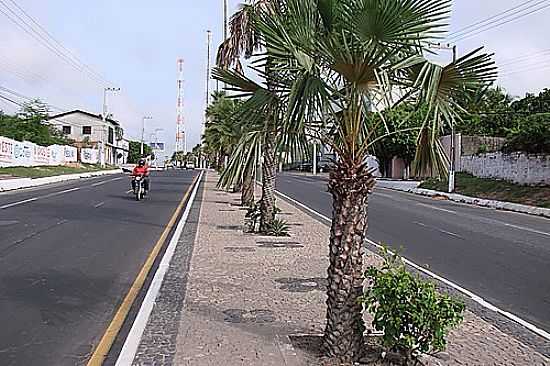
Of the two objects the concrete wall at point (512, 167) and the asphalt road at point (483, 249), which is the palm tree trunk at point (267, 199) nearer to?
the asphalt road at point (483, 249)

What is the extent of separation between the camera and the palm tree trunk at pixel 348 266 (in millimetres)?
6406

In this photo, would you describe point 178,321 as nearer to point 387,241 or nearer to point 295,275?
point 295,275

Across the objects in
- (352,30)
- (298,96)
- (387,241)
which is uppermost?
(352,30)

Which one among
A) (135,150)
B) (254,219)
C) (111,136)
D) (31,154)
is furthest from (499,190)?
(135,150)

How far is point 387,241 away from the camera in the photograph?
1703cm

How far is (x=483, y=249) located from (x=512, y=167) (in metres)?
24.7

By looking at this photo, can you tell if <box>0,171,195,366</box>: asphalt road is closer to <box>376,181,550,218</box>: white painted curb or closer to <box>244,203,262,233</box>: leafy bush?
<box>244,203,262,233</box>: leafy bush

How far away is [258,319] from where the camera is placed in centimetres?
817

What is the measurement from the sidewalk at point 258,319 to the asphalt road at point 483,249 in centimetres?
140

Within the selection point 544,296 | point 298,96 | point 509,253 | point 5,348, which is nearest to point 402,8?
point 298,96

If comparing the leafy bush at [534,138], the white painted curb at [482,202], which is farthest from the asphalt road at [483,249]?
the leafy bush at [534,138]

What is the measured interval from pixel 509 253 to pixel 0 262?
10.2m

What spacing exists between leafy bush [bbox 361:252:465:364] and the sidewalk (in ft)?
2.26

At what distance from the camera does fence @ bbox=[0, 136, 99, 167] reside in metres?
49.2
